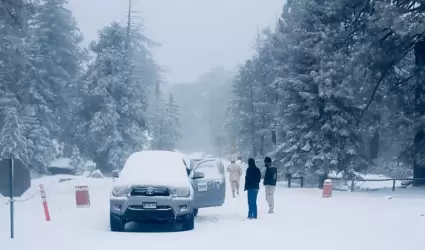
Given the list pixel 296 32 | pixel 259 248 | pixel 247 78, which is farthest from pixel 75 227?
pixel 247 78

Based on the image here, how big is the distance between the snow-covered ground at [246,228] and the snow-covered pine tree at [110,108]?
20797mm

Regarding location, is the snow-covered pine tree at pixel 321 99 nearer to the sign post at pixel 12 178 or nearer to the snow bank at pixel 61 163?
the sign post at pixel 12 178

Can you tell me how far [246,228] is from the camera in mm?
14086

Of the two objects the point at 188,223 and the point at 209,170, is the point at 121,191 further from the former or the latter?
the point at 209,170

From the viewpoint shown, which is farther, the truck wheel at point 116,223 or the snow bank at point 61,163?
the snow bank at point 61,163

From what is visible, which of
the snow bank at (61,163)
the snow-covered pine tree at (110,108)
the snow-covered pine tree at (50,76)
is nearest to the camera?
the snow-covered pine tree at (50,76)

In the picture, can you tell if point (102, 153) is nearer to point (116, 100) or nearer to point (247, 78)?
point (116, 100)

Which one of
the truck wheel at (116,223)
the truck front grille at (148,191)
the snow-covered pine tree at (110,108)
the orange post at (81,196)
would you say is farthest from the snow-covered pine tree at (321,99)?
the snow-covered pine tree at (110,108)

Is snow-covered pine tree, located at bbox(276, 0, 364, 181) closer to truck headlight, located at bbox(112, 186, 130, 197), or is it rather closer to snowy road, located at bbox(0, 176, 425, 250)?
snowy road, located at bbox(0, 176, 425, 250)

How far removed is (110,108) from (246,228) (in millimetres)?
31316

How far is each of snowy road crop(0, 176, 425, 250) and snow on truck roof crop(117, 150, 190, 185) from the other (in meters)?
1.33

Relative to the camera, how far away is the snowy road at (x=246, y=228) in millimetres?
11328

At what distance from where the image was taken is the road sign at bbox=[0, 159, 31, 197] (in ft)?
38.2

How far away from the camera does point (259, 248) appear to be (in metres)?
10.8
